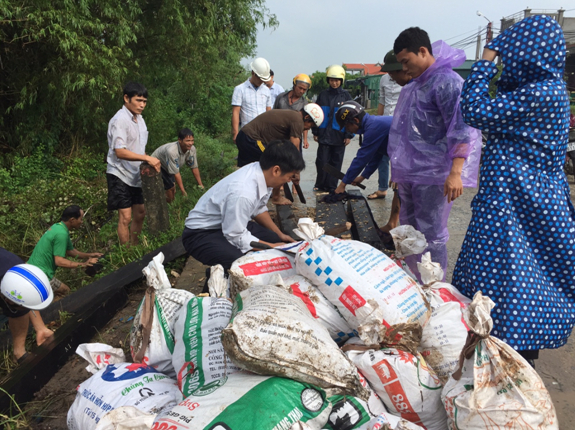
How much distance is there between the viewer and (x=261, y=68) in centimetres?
515

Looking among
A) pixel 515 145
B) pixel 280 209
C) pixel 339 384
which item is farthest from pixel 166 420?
pixel 280 209

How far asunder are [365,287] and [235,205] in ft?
3.64

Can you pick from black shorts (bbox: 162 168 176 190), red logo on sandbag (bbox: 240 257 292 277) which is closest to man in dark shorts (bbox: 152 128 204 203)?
black shorts (bbox: 162 168 176 190)

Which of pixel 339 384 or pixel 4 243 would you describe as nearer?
pixel 339 384

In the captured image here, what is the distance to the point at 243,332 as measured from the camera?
1375 millimetres

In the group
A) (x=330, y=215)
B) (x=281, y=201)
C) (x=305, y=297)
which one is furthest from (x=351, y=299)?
(x=281, y=201)

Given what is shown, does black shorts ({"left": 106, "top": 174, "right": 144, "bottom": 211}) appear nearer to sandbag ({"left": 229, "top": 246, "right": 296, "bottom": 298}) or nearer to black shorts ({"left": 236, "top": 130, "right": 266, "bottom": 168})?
black shorts ({"left": 236, "top": 130, "right": 266, "bottom": 168})

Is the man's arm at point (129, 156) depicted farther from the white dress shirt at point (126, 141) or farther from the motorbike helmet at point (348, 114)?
the motorbike helmet at point (348, 114)

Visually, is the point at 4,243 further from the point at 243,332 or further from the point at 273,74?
the point at 243,332

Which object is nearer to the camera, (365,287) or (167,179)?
(365,287)

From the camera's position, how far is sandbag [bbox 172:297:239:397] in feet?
5.20

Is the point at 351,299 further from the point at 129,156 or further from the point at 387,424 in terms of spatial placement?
the point at 129,156

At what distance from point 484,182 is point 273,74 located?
4.32 meters

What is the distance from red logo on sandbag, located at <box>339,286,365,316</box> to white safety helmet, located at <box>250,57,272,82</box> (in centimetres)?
409
